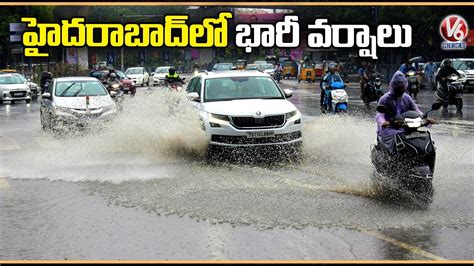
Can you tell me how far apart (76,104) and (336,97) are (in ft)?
22.9

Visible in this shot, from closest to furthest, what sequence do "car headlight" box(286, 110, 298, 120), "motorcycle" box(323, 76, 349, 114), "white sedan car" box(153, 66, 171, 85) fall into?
"car headlight" box(286, 110, 298, 120), "motorcycle" box(323, 76, 349, 114), "white sedan car" box(153, 66, 171, 85)

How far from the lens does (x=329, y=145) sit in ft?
49.5

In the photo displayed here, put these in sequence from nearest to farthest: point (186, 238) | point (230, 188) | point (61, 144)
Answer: point (186, 238) → point (230, 188) → point (61, 144)

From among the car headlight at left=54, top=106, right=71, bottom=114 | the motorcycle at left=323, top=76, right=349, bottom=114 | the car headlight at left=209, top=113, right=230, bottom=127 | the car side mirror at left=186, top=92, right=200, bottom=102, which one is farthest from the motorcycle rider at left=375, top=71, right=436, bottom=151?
the motorcycle at left=323, top=76, right=349, bottom=114

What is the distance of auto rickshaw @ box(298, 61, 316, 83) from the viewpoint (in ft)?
198

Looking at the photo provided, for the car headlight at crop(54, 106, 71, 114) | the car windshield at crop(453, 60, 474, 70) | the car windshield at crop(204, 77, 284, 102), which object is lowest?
the car headlight at crop(54, 106, 71, 114)

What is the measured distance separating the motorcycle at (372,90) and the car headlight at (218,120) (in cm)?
1491

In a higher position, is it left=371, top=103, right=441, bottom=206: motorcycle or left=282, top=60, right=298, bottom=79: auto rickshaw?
left=282, top=60, right=298, bottom=79: auto rickshaw

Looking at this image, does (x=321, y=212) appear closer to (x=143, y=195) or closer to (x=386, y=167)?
(x=386, y=167)

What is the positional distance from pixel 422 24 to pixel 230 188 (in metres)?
45.4

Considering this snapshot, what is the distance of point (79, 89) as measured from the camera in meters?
19.5

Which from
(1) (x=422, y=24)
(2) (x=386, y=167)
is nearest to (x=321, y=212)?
(2) (x=386, y=167)

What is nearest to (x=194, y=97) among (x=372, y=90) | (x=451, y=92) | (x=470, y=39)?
(x=451, y=92)

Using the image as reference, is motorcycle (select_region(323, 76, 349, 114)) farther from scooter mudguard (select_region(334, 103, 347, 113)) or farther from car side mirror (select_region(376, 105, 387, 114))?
car side mirror (select_region(376, 105, 387, 114))
